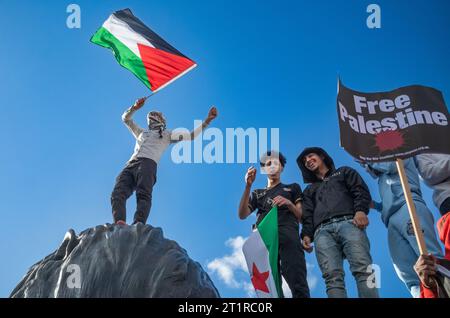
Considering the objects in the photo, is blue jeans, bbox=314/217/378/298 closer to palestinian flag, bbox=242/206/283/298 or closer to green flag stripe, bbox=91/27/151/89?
palestinian flag, bbox=242/206/283/298

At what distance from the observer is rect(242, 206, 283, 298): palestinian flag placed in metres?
4.84

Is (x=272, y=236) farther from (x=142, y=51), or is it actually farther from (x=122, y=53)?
(x=122, y=53)

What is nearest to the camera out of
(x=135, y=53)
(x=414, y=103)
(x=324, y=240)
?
(x=324, y=240)

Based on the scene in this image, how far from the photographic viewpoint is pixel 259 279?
494cm

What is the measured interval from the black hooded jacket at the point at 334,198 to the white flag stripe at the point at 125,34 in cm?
356

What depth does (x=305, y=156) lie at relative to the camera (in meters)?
5.99

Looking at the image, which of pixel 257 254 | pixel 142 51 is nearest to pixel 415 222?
pixel 257 254

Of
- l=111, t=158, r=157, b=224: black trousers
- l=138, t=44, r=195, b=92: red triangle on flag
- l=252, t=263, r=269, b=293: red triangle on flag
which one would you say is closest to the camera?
l=252, t=263, r=269, b=293: red triangle on flag

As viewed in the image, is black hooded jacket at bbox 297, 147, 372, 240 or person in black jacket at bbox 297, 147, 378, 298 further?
black hooded jacket at bbox 297, 147, 372, 240

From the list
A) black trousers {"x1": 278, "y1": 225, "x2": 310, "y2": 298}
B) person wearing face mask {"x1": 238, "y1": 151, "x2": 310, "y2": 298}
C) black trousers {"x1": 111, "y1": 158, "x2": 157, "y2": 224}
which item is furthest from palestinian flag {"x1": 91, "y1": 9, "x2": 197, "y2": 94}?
black trousers {"x1": 278, "y1": 225, "x2": 310, "y2": 298}
